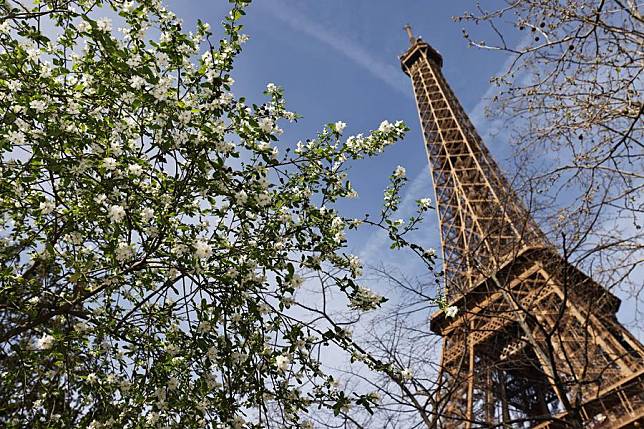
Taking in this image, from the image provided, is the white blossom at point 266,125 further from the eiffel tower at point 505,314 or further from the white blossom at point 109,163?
the eiffel tower at point 505,314

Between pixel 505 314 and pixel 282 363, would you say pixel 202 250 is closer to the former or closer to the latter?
pixel 282 363

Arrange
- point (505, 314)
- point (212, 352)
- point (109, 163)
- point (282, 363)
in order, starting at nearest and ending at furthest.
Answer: point (109, 163) < point (282, 363) < point (212, 352) < point (505, 314)

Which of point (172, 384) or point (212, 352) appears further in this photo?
point (172, 384)

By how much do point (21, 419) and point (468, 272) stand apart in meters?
5.01

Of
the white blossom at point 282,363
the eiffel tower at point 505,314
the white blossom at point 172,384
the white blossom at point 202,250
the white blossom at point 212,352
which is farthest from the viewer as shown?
the eiffel tower at point 505,314

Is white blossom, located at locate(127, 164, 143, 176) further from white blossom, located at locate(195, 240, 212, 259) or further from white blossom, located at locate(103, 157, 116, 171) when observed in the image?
white blossom, located at locate(195, 240, 212, 259)

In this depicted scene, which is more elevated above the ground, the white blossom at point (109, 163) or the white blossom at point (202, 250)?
the white blossom at point (109, 163)

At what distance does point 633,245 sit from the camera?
12.8 feet

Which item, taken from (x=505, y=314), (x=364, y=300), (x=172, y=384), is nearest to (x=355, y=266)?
(x=364, y=300)

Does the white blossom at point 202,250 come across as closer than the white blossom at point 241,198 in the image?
Yes

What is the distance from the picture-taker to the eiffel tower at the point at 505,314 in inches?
193

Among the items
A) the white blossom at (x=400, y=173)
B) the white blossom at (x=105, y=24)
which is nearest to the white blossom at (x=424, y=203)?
the white blossom at (x=400, y=173)

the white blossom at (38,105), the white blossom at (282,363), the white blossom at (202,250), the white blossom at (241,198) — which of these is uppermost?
the white blossom at (38,105)

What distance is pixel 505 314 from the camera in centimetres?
670
